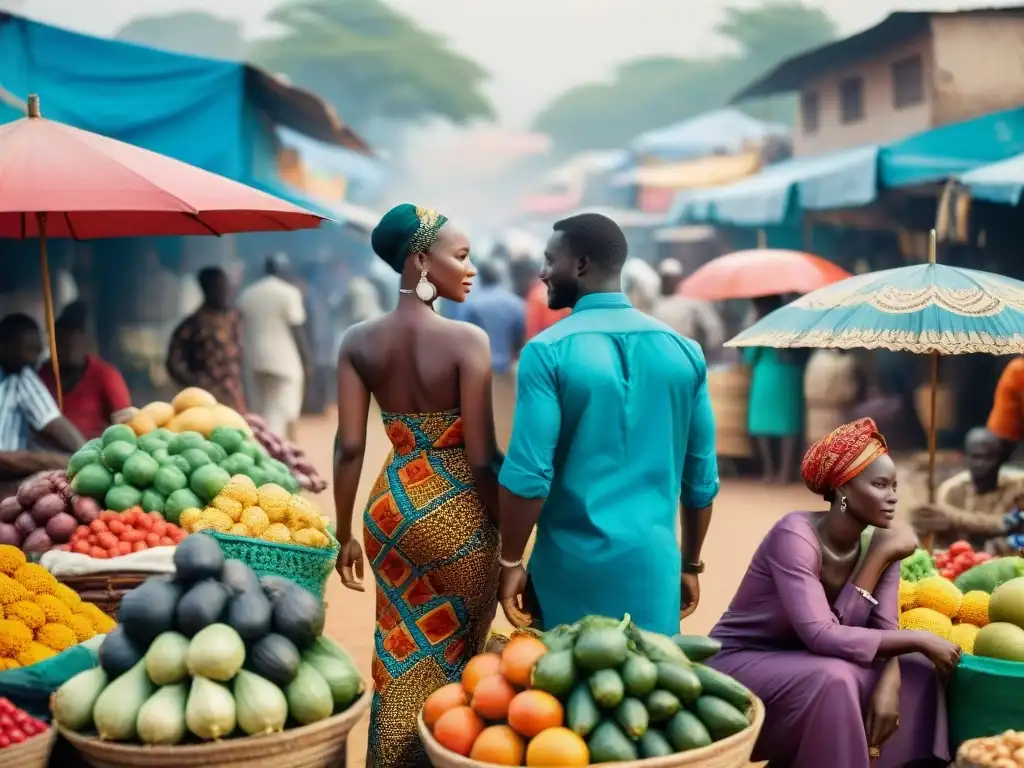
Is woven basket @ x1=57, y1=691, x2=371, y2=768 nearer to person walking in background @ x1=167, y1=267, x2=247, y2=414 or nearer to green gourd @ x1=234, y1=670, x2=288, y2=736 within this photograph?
green gourd @ x1=234, y1=670, x2=288, y2=736

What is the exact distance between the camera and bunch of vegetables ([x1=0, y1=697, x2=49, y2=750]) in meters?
3.21

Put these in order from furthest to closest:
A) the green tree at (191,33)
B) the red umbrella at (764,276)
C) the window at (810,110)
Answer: the green tree at (191,33) → the window at (810,110) → the red umbrella at (764,276)

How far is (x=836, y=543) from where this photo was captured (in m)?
3.95

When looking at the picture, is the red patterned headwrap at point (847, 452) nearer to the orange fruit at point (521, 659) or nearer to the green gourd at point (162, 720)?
the orange fruit at point (521, 659)

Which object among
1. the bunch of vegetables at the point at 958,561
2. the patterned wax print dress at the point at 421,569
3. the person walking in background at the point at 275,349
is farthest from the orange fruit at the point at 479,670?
the person walking in background at the point at 275,349

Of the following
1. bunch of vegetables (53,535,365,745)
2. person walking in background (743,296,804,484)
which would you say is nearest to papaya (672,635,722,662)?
bunch of vegetables (53,535,365,745)

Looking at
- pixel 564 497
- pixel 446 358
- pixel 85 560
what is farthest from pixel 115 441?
pixel 564 497

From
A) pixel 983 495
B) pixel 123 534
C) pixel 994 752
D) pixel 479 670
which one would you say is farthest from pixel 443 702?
pixel 983 495

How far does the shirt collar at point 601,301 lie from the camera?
3816 millimetres

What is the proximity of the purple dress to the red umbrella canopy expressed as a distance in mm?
2402

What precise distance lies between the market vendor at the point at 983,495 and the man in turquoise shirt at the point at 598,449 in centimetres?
335

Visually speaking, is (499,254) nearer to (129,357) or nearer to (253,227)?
(129,357)

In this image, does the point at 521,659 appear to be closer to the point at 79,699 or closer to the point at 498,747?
the point at 498,747

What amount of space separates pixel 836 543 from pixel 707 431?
0.53 m
